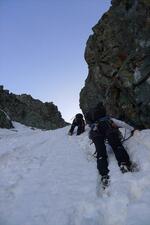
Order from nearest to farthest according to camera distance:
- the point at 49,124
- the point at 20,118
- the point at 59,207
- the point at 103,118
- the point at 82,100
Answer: the point at 59,207 < the point at 103,118 < the point at 82,100 < the point at 20,118 < the point at 49,124

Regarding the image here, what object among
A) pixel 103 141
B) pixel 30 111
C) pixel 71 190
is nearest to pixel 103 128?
pixel 103 141

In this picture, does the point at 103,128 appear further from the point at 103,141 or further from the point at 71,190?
the point at 71,190

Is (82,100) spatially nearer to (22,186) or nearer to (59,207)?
(22,186)

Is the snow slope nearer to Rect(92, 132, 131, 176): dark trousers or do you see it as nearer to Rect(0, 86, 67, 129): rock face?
Rect(92, 132, 131, 176): dark trousers

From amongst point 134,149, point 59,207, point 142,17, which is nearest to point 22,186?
point 59,207

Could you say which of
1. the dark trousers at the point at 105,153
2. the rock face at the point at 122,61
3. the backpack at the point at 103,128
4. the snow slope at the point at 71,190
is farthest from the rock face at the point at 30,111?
the dark trousers at the point at 105,153

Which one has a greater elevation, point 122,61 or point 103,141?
point 122,61

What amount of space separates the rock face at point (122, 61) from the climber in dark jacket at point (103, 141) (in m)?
2.69

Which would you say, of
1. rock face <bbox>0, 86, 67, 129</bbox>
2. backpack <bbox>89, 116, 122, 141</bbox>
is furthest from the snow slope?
rock face <bbox>0, 86, 67, 129</bbox>

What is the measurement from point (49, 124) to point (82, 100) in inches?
1395

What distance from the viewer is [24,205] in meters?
9.06

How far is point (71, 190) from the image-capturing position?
31.2ft

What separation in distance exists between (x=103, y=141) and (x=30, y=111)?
4700 cm

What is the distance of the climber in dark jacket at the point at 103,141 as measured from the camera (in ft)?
33.6
